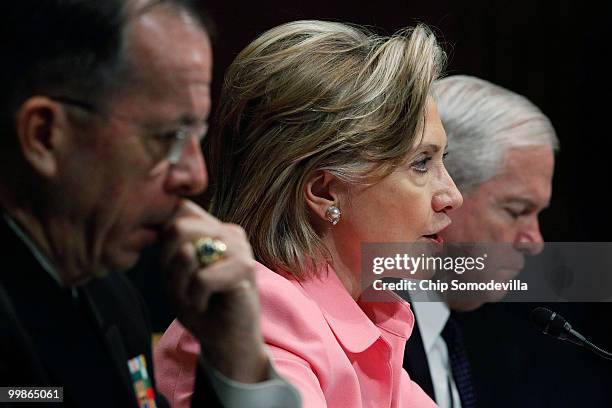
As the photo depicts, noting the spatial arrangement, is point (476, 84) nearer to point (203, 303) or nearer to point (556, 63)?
point (556, 63)

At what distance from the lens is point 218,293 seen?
120 cm

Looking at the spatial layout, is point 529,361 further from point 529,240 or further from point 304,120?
point 304,120

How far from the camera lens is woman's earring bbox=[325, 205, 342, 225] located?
177 cm

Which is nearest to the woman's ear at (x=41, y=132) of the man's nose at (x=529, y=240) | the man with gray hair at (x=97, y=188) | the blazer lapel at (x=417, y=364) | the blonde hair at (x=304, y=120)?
the man with gray hair at (x=97, y=188)

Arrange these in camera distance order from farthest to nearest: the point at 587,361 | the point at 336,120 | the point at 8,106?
the point at 587,361, the point at 336,120, the point at 8,106

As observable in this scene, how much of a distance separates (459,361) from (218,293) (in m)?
1.22

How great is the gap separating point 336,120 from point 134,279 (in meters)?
0.41

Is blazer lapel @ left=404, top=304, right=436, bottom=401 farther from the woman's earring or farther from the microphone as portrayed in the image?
the woman's earring

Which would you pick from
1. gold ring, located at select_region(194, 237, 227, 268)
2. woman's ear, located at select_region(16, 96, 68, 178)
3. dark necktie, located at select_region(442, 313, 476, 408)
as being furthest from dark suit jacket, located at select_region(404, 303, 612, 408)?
woman's ear, located at select_region(16, 96, 68, 178)

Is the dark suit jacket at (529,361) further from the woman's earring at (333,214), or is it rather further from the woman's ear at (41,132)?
the woman's ear at (41,132)

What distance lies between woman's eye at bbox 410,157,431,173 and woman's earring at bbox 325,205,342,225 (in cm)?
15

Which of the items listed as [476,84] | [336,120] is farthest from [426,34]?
[476,84]

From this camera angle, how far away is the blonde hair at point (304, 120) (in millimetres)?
1720

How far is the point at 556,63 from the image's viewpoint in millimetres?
2457
